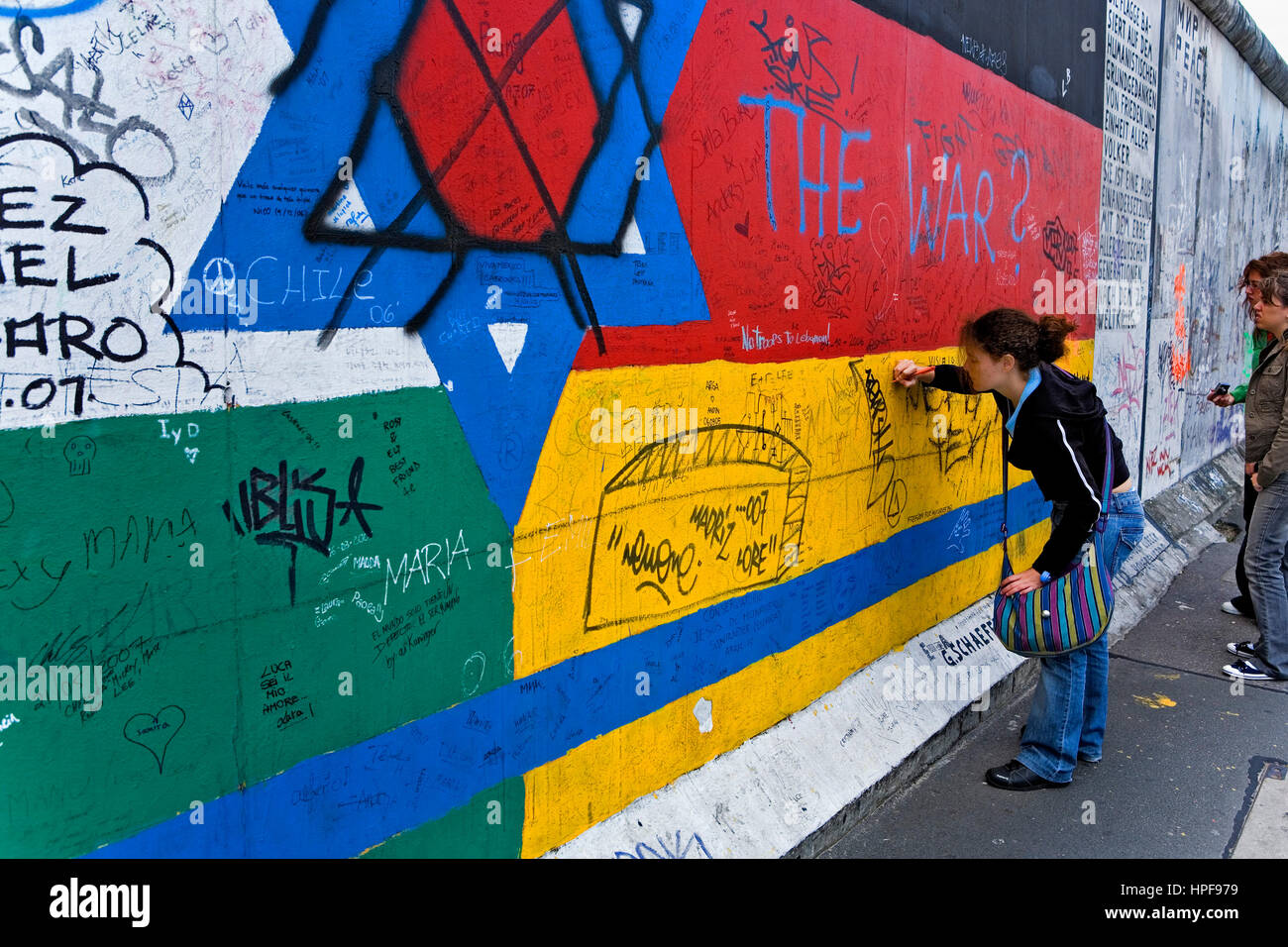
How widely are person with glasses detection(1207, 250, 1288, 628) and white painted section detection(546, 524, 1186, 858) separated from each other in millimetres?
1943

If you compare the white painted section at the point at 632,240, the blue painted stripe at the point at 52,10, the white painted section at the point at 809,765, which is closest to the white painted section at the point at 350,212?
the blue painted stripe at the point at 52,10

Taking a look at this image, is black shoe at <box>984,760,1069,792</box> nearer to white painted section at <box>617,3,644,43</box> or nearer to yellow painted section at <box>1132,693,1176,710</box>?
yellow painted section at <box>1132,693,1176,710</box>

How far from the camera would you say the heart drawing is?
6.53 feet

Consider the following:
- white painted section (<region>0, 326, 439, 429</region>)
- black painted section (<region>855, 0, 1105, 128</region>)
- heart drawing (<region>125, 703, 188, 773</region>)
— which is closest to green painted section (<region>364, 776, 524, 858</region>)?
heart drawing (<region>125, 703, 188, 773</region>)

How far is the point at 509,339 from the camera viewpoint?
2.68 m

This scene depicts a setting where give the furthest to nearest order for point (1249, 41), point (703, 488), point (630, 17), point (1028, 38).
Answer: point (1249, 41), point (1028, 38), point (703, 488), point (630, 17)

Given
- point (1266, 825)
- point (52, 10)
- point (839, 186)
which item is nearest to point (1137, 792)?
point (1266, 825)

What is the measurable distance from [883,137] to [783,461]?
164cm

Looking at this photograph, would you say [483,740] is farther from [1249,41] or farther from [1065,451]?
[1249,41]

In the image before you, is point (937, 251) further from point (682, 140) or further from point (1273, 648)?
point (1273, 648)

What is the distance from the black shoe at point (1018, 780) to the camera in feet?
13.6

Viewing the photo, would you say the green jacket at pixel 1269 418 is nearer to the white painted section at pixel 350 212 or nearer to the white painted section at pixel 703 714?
the white painted section at pixel 703 714

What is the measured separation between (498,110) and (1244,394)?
5.52m
